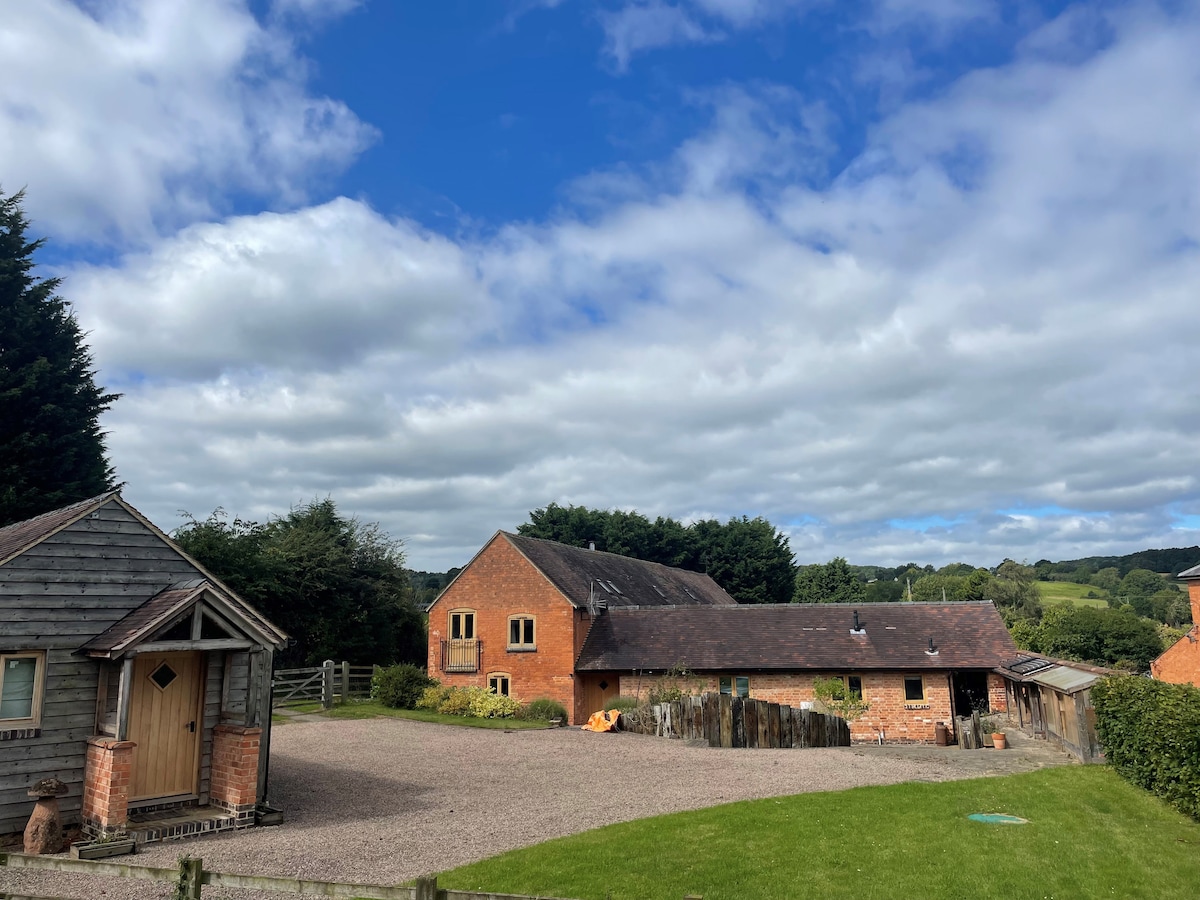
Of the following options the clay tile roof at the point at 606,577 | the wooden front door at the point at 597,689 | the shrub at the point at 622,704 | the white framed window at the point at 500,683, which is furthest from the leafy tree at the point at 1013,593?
the white framed window at the point at 500,683

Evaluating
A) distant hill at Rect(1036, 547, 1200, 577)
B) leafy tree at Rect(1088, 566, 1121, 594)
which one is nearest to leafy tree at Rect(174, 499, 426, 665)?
leafy tree at Rect(1088, 566, 1121, 594)

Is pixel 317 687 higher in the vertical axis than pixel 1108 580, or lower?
lower

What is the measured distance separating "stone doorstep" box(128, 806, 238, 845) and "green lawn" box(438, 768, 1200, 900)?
14.6ft

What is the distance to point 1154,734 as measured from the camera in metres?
14.6

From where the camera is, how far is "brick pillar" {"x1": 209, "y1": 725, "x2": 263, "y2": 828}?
1271cm

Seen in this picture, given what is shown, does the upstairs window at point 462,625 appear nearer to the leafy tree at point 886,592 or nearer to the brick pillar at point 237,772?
the brick pillar at point 237,772

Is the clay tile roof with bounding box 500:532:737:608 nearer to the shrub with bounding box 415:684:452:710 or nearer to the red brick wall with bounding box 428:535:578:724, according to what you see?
the red brick wall with bounding box 428:535:578:724

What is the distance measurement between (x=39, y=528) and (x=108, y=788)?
4.29 meters

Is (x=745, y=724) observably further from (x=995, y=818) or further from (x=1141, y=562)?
(x=1141, y=562)

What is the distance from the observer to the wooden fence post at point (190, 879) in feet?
22.5

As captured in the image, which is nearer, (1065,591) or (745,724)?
(745,724)

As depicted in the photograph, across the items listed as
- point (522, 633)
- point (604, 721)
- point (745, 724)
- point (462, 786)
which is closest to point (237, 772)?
point (462, 786)

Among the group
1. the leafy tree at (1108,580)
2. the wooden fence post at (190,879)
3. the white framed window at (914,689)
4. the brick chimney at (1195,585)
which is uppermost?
the leafy tree at (1108,580)

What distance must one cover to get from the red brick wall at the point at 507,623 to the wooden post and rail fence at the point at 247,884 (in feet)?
79.6
